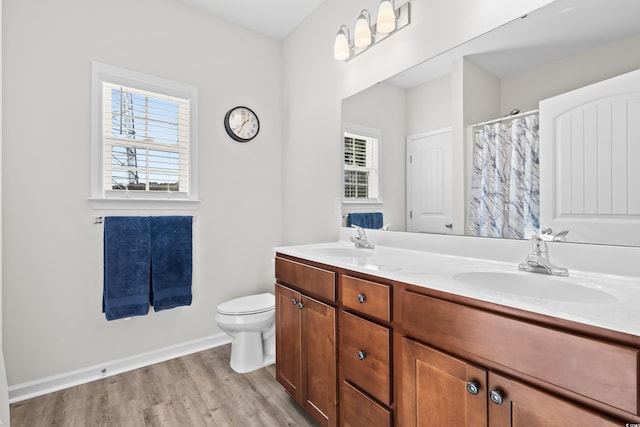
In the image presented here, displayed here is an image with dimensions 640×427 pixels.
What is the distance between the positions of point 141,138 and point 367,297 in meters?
2.02

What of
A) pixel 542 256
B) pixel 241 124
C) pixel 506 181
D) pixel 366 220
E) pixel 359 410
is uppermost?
pixel 241 124

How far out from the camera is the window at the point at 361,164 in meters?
1.94

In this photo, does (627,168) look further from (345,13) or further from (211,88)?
(211,88)

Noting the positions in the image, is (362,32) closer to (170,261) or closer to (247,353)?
(170,261)

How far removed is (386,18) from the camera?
1680 millimetres

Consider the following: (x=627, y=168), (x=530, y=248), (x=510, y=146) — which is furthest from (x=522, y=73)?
(x=530, y=248)

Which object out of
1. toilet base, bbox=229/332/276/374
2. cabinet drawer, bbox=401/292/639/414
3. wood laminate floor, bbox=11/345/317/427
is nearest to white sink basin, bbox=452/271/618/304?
cabinet drawer, bbox=401/292/639/414

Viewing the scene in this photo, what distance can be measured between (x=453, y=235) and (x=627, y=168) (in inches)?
26.6

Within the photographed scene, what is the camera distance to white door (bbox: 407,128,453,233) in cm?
156

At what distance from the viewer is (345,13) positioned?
6.89ft

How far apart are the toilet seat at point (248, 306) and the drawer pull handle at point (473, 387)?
1.56 m

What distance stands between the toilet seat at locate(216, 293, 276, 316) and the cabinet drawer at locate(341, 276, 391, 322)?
1.03 metres

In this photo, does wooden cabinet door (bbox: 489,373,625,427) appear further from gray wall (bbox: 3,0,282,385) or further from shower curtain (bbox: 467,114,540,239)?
gray wall (bbox: 3,0,282,385)

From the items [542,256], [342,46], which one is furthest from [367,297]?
[342,46]
